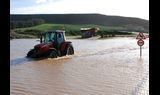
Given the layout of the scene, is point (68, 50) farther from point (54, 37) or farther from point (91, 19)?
point (91, 19)

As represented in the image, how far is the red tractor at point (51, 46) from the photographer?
15274 millimetres

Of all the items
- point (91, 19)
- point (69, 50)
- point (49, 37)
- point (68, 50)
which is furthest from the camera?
point (91, 19)

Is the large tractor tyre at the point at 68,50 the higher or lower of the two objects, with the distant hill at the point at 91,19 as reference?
lower

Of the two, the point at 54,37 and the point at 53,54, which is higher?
the point at 54,37

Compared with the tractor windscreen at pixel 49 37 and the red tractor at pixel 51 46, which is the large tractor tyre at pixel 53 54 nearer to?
the red tractor at pixel 51 46

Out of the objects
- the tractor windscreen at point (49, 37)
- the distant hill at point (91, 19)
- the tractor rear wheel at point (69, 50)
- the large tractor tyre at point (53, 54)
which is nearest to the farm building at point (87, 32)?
the distant hill at point (91, 19)

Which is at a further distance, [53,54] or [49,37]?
[49,37]

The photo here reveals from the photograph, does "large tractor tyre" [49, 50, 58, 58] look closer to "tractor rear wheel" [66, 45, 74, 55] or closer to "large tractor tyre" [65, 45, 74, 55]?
"large tractor tyre" [65, 45, 74, 55]

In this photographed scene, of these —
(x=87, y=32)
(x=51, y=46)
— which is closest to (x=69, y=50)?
(x=51, y=46)

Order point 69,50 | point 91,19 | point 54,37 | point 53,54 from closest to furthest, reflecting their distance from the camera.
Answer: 1. point 53,54
2. point 54,37
3. point 69,50
4. point 91,19

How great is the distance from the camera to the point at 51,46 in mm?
15430

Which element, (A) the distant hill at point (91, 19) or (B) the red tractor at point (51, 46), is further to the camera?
(A) the distant hill at point (91, 19)
